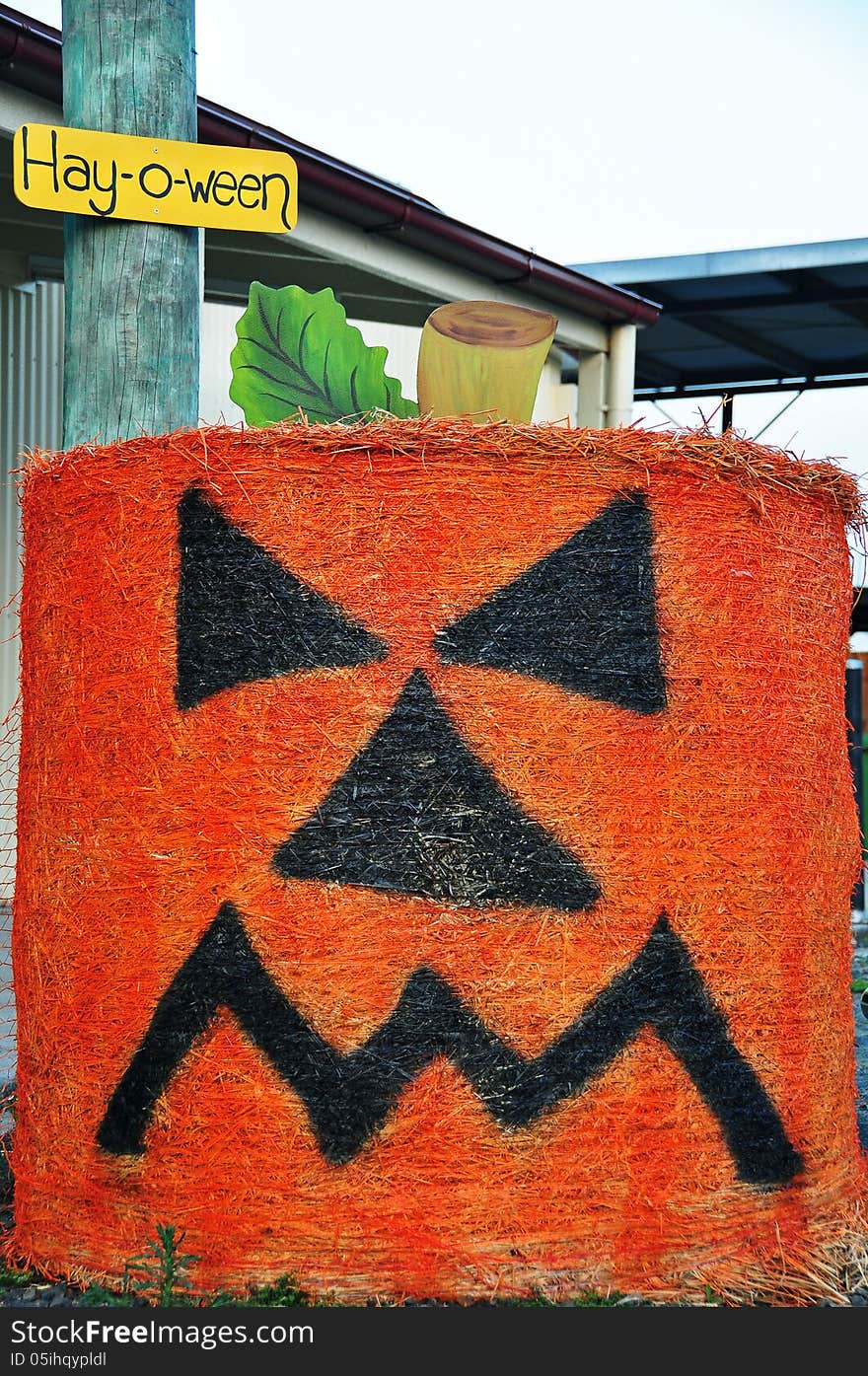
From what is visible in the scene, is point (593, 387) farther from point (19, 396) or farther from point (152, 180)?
point (152, 180)

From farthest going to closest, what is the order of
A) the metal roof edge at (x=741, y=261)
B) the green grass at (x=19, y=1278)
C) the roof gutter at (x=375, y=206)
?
the metal roof edge at (x=741, y=261)
the roof gutter at (x=375, y=206)
the green grass at (x=19, y=1278)

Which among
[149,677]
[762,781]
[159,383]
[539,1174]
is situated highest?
[159,383]

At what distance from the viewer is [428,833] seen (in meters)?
2.56

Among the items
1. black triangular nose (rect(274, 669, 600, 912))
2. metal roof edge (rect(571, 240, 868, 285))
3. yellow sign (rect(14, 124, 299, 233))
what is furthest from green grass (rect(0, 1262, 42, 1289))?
metal roof edge (rect(571, 240, 868, 285))

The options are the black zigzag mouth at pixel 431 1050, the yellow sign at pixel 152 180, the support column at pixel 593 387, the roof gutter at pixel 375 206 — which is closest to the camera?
the black zigzag mouth at pixel 431 1050

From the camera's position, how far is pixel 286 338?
3070mm

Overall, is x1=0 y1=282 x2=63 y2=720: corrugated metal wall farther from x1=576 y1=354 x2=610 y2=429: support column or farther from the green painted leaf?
the green painted leaf

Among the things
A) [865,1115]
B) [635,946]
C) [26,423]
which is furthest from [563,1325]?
[26,423]

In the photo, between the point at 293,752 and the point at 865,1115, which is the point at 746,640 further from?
the point at 865,1115

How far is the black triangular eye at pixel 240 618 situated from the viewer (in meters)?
2.60

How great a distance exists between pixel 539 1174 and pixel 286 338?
1.83 meters

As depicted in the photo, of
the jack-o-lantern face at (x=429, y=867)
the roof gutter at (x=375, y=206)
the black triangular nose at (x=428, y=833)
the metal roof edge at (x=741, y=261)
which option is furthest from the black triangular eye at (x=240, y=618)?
the metal roof edge at (x=741, y=261)

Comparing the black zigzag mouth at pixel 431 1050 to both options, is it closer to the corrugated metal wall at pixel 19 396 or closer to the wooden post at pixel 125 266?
the wooden post at pixel 125 266

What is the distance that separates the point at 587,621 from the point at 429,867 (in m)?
0.56
